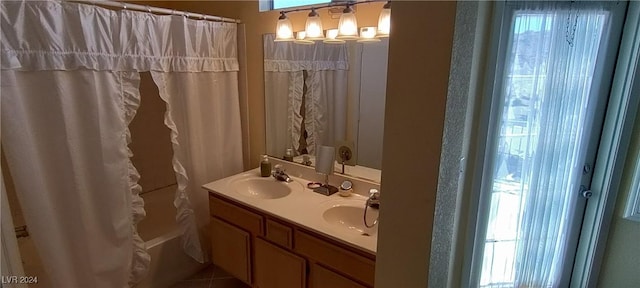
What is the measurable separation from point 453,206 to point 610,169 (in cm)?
89

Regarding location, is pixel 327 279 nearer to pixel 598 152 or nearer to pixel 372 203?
pixel 372 203

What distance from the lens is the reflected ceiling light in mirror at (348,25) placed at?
67.4 inches

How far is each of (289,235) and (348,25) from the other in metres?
1.15

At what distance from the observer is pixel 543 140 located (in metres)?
1.28

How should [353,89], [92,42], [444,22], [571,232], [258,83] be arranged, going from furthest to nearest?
[258,83] → [353,89] → [92,42] → [571,232] → [444,22]

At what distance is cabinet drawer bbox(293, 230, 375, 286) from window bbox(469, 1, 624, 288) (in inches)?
16.8

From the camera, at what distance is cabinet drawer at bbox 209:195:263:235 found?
182cm

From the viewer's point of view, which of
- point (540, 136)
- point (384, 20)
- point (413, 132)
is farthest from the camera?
point (384, 20)

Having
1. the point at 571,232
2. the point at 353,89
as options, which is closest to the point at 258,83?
the point at 353,89

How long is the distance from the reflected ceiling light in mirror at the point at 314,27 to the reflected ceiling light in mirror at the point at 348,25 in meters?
0.17

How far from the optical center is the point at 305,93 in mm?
2191

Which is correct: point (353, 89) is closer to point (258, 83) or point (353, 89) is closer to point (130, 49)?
point (258, 83)

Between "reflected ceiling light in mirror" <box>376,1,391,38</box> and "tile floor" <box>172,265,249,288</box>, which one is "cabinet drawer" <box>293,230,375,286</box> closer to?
"tile floor" <box>172,265,249,288</box>

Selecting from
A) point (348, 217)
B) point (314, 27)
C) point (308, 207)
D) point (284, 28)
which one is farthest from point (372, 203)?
point (284, 28)
